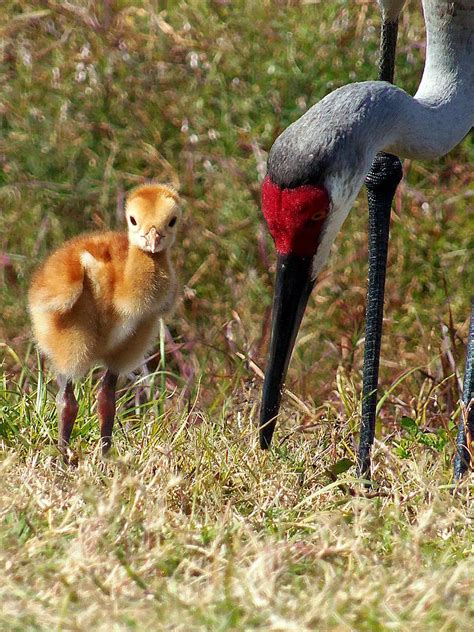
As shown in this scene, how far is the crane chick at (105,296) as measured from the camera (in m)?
Result: 3.98

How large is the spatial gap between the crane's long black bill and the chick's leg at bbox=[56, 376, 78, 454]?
0.56m

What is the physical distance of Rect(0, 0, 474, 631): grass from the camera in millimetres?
3031

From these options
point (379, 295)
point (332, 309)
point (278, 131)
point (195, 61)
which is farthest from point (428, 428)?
point (195, 61)

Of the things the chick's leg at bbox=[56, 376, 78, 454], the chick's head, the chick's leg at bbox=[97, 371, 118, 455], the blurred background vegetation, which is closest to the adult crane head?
the chick's head

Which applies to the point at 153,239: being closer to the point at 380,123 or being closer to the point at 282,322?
the point at 282,322

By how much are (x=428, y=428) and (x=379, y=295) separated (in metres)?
0.56

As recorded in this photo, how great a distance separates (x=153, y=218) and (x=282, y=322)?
50 centimetres

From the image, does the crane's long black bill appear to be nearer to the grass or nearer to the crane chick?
the grass

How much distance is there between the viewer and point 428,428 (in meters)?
4.57

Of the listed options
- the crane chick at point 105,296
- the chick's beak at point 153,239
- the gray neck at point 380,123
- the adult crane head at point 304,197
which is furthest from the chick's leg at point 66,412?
the gray neck at point 380,123

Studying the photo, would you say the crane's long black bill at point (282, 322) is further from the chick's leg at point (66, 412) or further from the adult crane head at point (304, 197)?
the chick's leg at point (66, 412)

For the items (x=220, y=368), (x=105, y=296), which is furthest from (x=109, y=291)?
(x=220, y=368)

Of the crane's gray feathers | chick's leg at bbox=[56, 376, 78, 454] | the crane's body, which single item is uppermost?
the crane's gray feathers

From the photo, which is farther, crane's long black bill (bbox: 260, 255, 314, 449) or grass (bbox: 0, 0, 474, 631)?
crane's long black bill (bbox: 260, 255, 314, 449)
